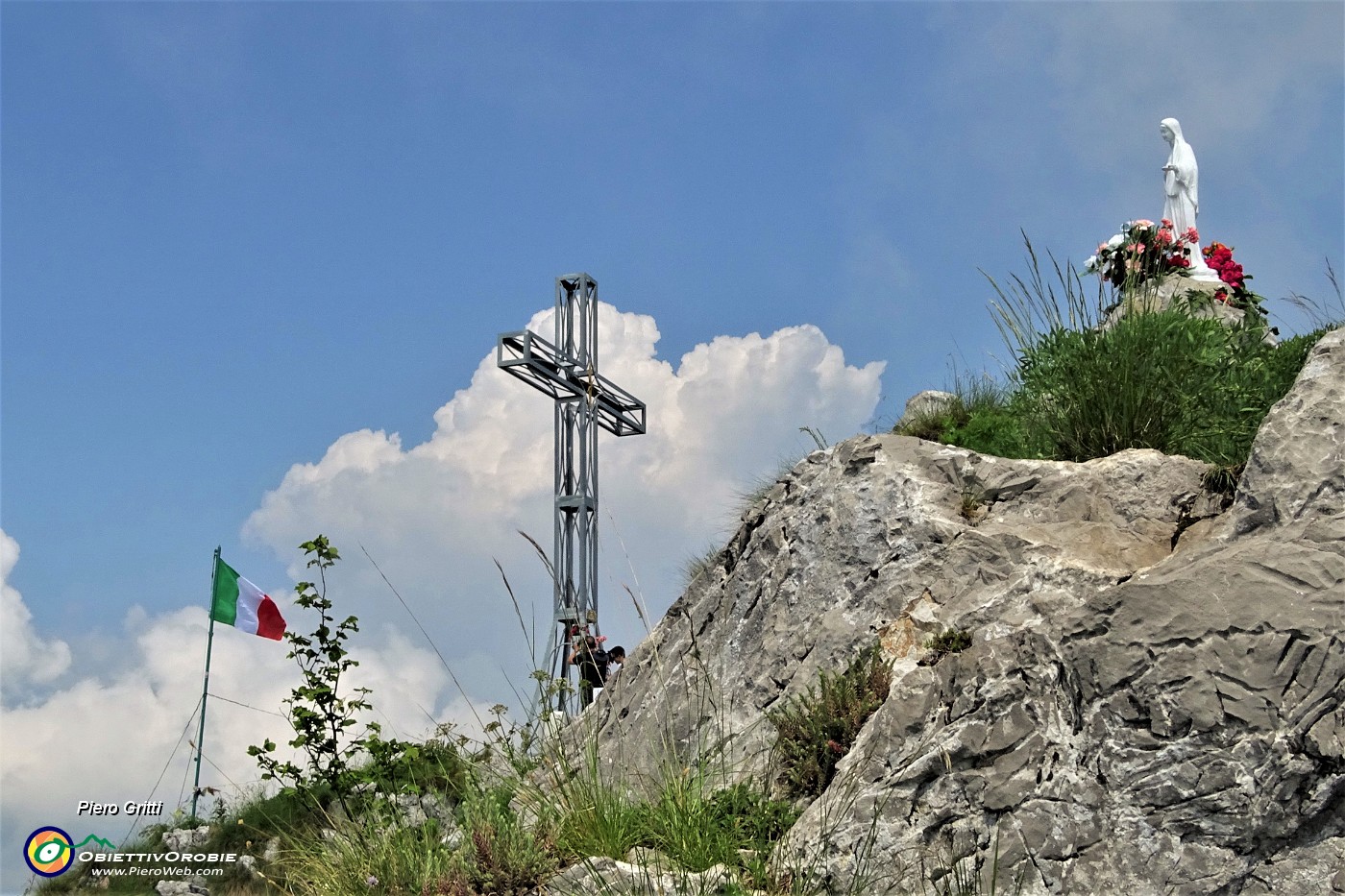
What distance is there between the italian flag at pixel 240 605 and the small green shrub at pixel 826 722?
9.39 meters

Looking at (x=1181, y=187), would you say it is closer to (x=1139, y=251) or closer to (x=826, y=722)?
(x=1139, y=251)

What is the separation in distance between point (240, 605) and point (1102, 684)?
1169 cm

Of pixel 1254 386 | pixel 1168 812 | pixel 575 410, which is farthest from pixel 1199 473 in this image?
pixel 575 410

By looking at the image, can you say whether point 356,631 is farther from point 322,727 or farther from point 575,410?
point 575,410

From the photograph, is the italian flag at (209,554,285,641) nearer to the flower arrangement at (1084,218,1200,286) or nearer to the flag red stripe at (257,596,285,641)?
the flag red stripe at (257,596,285,641)

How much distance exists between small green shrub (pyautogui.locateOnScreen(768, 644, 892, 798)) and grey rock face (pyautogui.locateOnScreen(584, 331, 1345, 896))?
14cm


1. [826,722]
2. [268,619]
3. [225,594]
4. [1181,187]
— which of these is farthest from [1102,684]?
[1181,187]

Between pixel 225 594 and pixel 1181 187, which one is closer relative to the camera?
pixel 225 594

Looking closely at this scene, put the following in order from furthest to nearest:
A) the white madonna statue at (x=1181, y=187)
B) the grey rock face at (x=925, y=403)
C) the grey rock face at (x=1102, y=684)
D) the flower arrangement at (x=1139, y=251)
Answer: the white madonna statue at (x=1181, y=187), the grey rock face at (x=925, y=403), the flower arrangement at (x=1139, y=251), the grey rock face at (x=1102, y=684)

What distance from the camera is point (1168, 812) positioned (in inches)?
211

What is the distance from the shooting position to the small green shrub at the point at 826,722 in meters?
6.47

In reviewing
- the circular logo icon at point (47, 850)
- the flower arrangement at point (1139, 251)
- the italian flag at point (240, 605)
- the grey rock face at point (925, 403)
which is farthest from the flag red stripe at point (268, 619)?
the flower arrangement at point (1139, 251)

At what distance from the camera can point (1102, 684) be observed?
561 cm

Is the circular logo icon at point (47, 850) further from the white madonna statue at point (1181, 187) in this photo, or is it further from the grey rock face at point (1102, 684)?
the white madonna statue at point (1181, 187)
